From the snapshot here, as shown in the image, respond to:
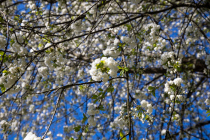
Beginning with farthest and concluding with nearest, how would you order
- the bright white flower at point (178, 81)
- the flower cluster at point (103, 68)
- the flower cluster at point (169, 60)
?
1. the flower cluster at point (169, 60)
2. the bright white flower at point (178, 81)
3. the flower cluster at point (103, 68)

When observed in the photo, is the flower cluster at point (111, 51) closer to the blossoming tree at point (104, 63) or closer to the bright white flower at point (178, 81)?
the blossoming tree at point (104, 63)

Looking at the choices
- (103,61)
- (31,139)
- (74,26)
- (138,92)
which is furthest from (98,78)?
(74,26)

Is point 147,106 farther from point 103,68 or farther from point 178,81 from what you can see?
point 103,68

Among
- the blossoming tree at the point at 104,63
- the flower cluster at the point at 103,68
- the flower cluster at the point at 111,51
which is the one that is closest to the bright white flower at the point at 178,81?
the blossoming tree at the point at 104,63

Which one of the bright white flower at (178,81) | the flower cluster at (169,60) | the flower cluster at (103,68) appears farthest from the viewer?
the flower cluster at (169,60)

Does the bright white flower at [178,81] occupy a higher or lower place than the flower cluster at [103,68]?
higher

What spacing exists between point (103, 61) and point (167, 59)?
106 cm

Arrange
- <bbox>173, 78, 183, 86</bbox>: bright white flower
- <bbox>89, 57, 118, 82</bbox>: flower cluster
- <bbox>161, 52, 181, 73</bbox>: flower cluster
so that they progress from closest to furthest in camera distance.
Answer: <bbox>89, 57, 118, 82</bbox>: flower cluster → <bbox>173, 78, 183, 86</bbox>: bright white flower → <bbox>161, 52, 181, 73</bbox>: flower cluster

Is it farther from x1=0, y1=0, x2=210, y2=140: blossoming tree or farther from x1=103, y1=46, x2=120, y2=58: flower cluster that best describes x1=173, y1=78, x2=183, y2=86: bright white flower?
x1=103, y1=46, x2=120, y2=58: flower cluster

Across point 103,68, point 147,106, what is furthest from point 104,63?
point 147,106

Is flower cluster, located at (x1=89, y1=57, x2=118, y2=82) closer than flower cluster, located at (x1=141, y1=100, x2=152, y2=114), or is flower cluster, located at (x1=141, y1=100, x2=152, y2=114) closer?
flower cluster, located at (x1=89, y1=57, x2=118, y2=82)

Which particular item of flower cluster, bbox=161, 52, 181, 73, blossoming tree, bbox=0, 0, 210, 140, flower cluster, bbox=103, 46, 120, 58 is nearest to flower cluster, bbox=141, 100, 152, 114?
blossoming tree, bbox=0, 0, 210, 140

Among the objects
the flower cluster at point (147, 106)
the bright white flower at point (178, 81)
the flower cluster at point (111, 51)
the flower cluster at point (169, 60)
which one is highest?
the flower cluster at point (169, 60)

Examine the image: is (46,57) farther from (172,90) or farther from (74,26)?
(172,90)
